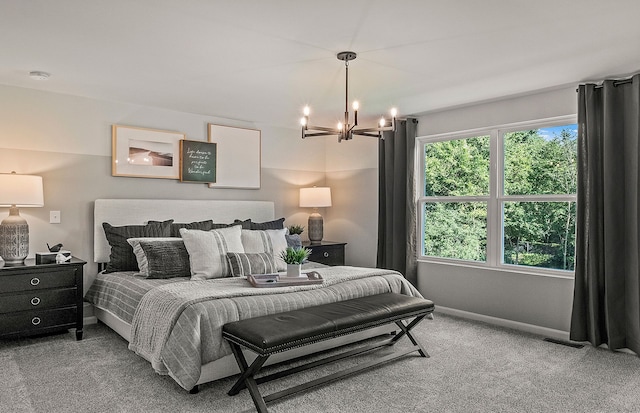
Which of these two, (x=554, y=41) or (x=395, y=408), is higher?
(x=554, y=41)

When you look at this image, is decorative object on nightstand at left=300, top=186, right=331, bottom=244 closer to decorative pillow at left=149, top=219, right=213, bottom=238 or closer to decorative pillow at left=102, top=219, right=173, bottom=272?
decorative pillow at left=149, top=219, right=213, bottom=238

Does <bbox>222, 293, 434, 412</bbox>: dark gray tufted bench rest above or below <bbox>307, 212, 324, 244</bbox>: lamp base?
below

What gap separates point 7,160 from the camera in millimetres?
4016

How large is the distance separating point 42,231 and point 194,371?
253 centimetres

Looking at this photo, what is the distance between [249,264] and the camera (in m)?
3.88

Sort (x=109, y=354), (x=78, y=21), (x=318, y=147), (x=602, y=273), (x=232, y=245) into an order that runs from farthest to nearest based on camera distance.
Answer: (x=318, y=147) < (x=232, y=245) < (x=602, y=273) < (x=109, y=354) < (x=78, y=21)

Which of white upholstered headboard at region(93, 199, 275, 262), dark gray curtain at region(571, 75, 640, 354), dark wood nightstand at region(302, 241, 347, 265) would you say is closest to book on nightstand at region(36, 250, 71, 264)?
white upholstered headboard at region(93, 199, 275, 262)

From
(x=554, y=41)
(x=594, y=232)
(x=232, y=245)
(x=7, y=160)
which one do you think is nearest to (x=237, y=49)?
(x=232, y=245)

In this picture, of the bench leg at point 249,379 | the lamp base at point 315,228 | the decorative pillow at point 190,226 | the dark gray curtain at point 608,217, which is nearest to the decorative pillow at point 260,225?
the decorative pillow at point 190,226

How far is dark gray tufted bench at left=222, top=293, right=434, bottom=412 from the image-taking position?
2.56m

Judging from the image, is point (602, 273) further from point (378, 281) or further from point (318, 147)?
point (318, 147)

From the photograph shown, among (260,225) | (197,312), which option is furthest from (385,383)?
(260,225)

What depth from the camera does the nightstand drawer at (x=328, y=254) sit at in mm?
5488

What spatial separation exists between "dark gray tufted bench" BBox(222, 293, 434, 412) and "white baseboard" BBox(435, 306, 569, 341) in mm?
1417
